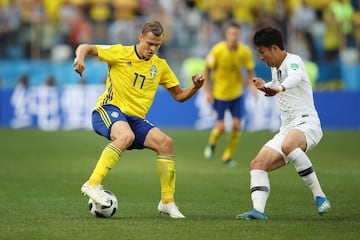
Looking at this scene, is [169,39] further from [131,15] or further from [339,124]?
[339,124]

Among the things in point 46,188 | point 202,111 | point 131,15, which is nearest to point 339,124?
point 202,111

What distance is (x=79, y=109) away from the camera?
25.5m

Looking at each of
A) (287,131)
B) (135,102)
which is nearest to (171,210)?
(135,102)

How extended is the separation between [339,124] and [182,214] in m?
16.7

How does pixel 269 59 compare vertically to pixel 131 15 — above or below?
below

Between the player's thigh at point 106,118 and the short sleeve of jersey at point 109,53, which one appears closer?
the player's thigh at point 106,118

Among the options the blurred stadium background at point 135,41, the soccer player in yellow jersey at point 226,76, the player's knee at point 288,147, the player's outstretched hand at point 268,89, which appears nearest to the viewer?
the player's outstretched hand at point 268,89

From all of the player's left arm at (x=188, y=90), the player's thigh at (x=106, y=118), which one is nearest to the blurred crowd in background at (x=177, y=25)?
the player's left arm at (x=188, y=90)

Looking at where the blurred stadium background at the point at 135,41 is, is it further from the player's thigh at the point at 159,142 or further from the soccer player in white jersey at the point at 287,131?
the player's thigh at the point at 159,142

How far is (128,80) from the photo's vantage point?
9.98m

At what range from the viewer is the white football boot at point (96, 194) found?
361 inches

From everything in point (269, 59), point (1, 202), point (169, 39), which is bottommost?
point (1, 202)

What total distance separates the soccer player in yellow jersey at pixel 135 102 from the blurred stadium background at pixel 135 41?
15185 mm

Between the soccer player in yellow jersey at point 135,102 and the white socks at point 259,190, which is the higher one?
the soccer player in yellow jersey at point 135,102
